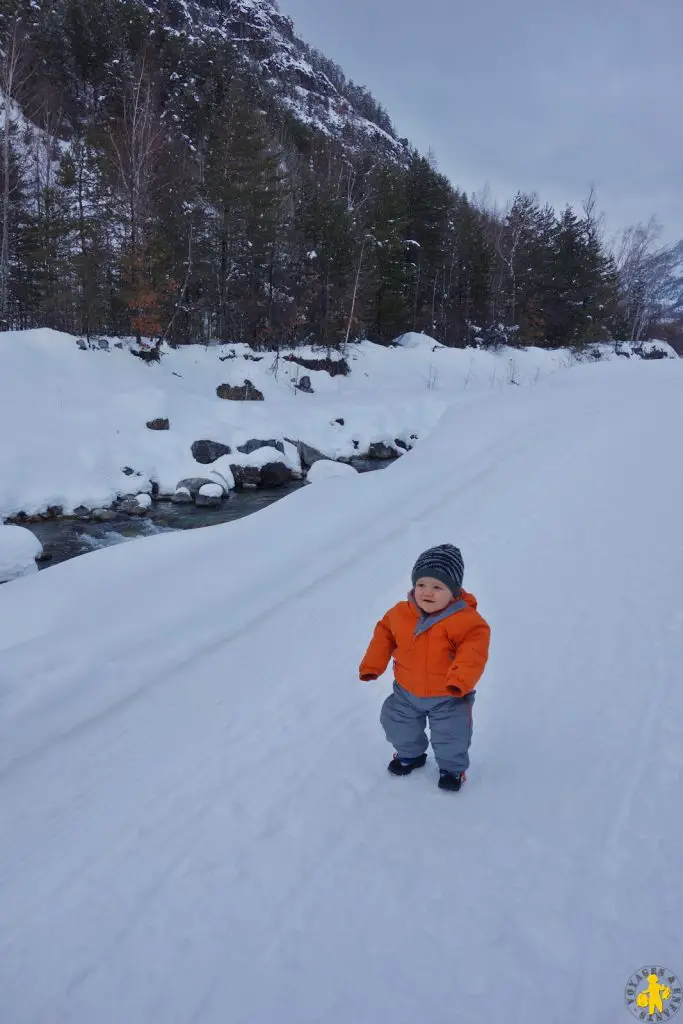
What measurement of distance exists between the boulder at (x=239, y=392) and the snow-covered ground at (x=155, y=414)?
305mm

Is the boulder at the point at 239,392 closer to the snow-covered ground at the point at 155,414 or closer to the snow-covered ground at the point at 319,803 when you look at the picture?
the snow-covered ground at the point at 155,414

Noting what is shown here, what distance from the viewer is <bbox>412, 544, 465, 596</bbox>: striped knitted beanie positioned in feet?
7.89

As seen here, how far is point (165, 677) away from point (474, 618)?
8.91 ft

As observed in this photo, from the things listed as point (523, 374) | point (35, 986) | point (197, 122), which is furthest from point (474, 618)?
point (197, 122)

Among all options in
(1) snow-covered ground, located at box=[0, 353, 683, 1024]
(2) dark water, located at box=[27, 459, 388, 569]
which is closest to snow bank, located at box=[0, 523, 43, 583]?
(2) dark water, located at box=[27, 459, 388, 569]

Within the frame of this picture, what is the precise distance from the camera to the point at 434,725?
8.38 feet

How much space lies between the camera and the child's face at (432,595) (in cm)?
241

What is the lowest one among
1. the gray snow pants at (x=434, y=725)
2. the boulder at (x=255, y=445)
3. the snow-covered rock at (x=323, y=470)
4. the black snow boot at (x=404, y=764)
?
the snow-covered rock at (x=323, y=470)

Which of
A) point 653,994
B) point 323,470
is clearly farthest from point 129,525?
point 653,994

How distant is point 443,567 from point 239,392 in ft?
56.8

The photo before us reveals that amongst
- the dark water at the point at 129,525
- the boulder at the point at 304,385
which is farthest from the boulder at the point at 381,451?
the dark water at the point at 129,525

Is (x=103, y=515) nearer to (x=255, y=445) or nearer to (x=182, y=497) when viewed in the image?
(x=182, y=497)

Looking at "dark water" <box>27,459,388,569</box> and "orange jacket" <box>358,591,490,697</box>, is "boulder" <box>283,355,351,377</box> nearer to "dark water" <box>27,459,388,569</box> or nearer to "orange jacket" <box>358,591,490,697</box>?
"dark water" <box>27,459,388,569</box>

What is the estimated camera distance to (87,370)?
16.3 m
